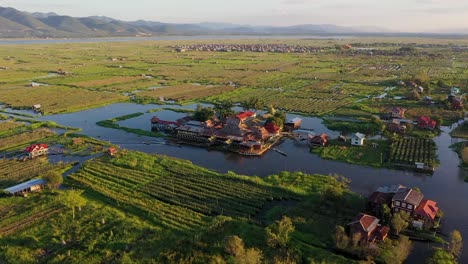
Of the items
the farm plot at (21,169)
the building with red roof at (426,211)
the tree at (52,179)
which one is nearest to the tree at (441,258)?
the building with red roof at (426,211)

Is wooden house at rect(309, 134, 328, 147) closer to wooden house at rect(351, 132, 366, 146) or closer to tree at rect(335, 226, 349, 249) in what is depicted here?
wooden house at rect(351, 132, 366, 146)

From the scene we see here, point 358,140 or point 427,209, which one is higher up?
point 358,140

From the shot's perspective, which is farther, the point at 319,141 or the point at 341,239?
the point at 319,141

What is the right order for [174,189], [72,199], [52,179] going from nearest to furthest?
[72,199] → [52,179] → [174,189]

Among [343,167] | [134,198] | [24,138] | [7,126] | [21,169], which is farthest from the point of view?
[7,126]

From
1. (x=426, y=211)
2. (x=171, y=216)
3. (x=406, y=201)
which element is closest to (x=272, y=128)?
(x=406, y=201)

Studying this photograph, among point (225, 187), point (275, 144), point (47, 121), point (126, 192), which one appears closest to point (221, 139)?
point (275, 144)

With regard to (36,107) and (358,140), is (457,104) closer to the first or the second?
(358,140)
